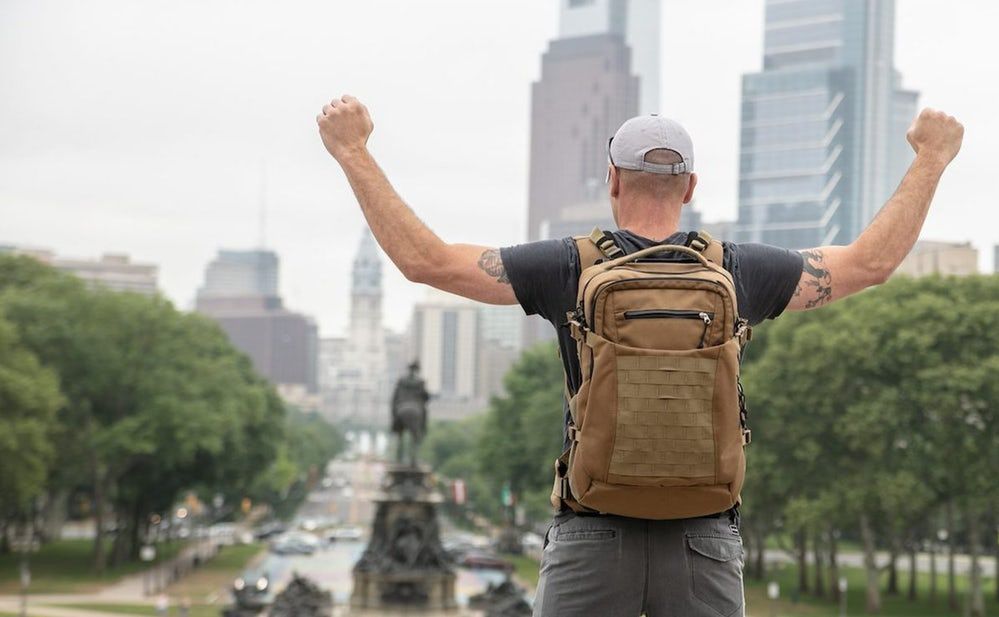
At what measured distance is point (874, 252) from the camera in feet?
16.9

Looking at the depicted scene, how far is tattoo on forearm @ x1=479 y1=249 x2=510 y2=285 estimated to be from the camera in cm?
491

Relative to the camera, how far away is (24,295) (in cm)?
6025

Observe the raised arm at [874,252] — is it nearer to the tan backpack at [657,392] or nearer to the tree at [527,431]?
the tan backpack at [657,392]

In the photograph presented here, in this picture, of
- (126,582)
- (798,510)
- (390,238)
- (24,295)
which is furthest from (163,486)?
(390,238)

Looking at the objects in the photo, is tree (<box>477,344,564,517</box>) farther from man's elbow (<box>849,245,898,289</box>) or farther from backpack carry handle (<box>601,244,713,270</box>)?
backpack carry handle (<box>601,244,713,270</box>)

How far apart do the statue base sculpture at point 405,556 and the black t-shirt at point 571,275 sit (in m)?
39.0

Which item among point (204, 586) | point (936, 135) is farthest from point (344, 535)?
point (936, 135)

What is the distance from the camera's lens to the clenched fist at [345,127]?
5.05 m

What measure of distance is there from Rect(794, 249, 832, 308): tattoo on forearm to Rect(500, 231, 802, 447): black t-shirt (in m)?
0.05

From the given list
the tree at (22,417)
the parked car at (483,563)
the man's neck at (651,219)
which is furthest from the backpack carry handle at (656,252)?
the parked car at (483,563)

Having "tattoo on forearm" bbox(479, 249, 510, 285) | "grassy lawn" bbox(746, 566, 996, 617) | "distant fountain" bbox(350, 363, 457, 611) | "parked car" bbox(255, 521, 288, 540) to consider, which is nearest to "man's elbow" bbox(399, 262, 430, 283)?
"tattoo on forearm" bbox(479, 249, 510, 285)

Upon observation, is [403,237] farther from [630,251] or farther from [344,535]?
[344,535]

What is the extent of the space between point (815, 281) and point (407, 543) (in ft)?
129

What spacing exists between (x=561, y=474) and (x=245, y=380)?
276 ft
